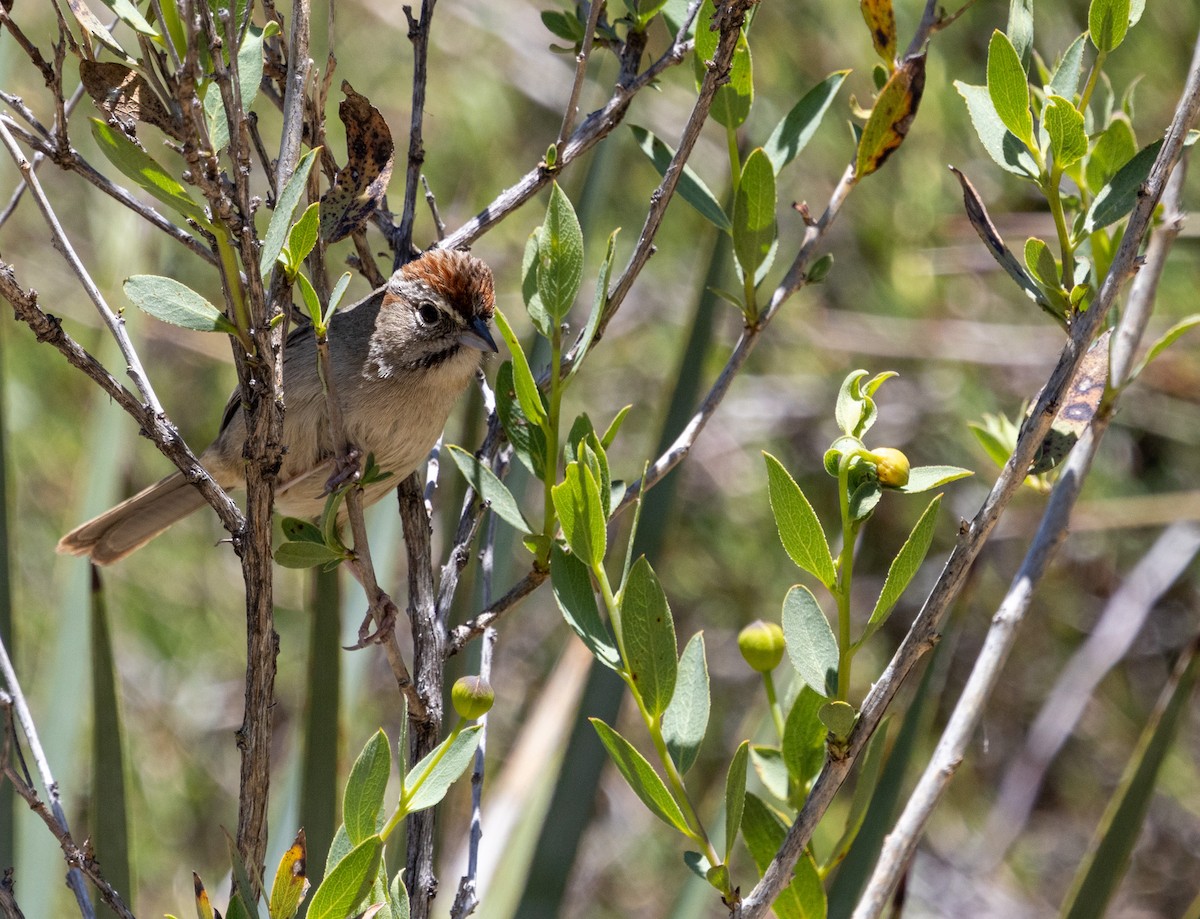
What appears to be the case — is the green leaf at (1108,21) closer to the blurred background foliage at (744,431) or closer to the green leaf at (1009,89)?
the green leaf at (1009,89)

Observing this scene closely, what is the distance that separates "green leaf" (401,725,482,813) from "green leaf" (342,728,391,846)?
31 millimetres

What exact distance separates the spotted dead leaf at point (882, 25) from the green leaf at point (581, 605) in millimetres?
922

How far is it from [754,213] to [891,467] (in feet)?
2.03

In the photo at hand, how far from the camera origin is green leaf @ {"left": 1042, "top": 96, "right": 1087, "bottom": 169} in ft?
4.93

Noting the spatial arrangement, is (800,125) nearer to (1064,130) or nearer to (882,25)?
(882,25)

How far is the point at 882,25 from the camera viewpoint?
73.6 inches

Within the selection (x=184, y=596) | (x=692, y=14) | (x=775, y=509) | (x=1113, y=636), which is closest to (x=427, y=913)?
(x=775, y=509)

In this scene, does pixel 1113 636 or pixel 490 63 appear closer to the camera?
pixel 1113 636

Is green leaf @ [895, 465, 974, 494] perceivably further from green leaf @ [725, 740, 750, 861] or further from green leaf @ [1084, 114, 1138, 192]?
green leaf @ [1084, 114, 1138, 192]

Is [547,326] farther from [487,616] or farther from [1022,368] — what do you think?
[1022,368]

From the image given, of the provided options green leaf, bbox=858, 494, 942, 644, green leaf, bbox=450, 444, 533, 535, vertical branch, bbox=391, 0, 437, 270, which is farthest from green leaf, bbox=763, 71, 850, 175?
green leaf, bbox=858, 494, 942, 644

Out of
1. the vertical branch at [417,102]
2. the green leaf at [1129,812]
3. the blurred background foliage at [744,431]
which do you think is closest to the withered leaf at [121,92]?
the vertical branch at [417,102]

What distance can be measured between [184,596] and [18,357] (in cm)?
131

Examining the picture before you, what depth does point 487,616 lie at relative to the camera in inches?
68.6
